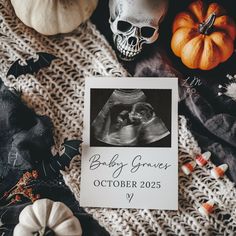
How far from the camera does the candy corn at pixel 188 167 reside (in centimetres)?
102

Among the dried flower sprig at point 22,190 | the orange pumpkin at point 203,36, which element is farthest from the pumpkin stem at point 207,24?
the dried flower sprig at point 22,190

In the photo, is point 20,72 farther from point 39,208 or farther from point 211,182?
point 211,182

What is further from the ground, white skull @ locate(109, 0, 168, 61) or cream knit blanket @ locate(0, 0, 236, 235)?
white skull @ locate(109, 0, 168, 61)

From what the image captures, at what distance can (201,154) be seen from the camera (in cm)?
103

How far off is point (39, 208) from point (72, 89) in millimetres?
273

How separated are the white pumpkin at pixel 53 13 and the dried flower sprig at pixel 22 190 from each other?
1.03 feet

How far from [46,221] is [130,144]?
Result: 9.6 inches

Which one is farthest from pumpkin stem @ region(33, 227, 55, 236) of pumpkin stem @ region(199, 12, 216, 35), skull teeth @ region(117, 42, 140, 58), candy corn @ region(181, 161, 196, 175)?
pumpkin stem @ region(199, 12, 216, 35)

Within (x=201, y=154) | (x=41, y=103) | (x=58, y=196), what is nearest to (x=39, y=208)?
(x=58, y=196)

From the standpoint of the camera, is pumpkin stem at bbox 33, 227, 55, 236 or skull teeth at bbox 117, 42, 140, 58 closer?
pumpkin stem at bbox 33, 227, 55, 236

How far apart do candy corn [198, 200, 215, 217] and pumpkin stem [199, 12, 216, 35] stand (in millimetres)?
359

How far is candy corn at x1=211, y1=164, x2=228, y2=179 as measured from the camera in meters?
1.01

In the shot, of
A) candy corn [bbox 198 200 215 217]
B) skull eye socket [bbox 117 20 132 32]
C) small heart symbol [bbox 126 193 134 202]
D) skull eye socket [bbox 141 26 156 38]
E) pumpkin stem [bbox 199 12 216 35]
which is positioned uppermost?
pumpkin stem [bbox 199 12 216 35]

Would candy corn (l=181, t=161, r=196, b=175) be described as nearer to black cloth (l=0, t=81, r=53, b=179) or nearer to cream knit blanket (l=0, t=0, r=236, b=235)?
cream knit blanket (l=0, t=0, r=236, b=235)
